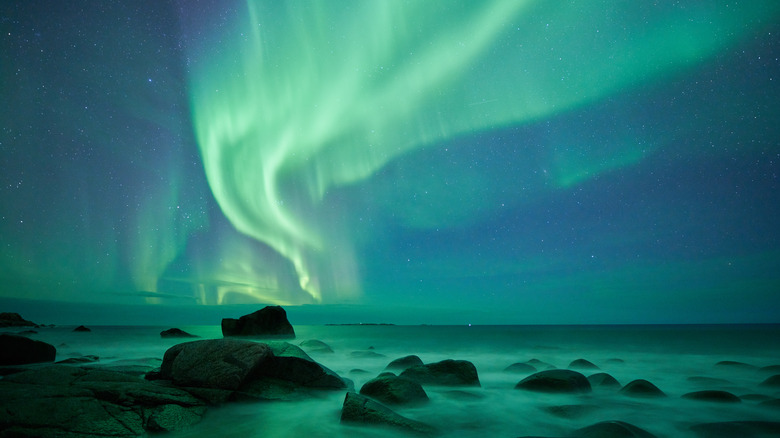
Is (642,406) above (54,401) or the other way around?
the other way around

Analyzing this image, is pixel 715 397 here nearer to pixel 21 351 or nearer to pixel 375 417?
pixel 375 417

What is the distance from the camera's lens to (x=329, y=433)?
5777 millimetres

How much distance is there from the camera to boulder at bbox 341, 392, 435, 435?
580 centimetres

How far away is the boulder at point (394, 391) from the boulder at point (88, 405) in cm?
299

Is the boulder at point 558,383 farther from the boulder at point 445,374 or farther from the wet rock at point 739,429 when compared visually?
the wet rock at point 739,429

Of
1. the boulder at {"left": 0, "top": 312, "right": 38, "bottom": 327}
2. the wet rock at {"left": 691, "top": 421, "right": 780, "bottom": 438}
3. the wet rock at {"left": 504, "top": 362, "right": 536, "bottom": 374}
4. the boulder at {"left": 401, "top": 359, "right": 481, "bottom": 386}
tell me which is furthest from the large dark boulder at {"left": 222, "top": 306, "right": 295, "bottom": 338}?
the boulder at {"left": 0, "top": 312, "right": 38, "bottom": 327}

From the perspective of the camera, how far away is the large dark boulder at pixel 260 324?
2873 centimetres

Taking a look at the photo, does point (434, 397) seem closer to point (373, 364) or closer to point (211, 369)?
point (211, 369)

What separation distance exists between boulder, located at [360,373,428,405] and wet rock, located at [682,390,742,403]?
606cm

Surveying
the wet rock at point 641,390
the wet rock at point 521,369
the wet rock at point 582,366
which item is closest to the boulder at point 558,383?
the wet rock at point 641,390

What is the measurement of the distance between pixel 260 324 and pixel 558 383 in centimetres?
2467

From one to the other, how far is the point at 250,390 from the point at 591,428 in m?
5.79

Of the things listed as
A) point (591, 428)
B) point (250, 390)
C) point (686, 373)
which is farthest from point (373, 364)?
point (686, 373)

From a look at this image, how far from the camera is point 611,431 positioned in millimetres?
5180
